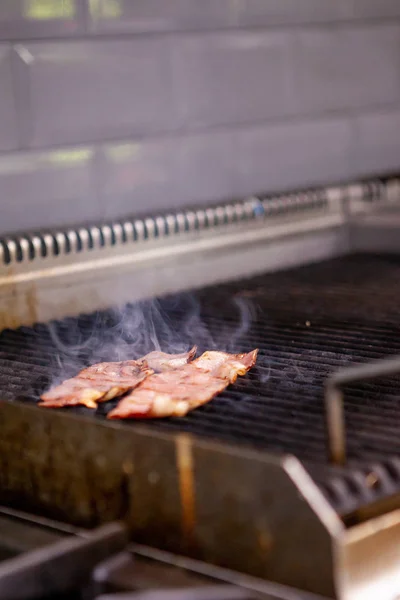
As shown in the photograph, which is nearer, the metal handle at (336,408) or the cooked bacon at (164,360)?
the metal handle at (336,408)

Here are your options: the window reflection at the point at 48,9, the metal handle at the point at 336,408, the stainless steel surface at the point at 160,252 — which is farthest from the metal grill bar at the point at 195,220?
the metal handle at the point at 336,408

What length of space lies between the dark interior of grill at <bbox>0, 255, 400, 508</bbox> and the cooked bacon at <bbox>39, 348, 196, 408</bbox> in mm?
30

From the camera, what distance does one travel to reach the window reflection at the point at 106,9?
233 centimetres

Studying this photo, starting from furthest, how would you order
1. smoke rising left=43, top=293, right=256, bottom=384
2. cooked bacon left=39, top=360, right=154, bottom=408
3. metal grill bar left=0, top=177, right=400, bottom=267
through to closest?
1. metal grill bar left=0, top=177, right=400, bottom=267
2. smoke rising left=43, top=293, right=256, bottom=384
3. cooked bacon left=39, top=360, right=154, bottom=408

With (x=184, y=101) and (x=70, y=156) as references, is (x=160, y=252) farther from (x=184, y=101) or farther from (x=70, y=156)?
(x=184, y=101)

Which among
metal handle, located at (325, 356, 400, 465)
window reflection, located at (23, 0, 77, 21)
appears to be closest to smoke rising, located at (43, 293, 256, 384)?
metal handle, located at (325, 356, 400, 465)

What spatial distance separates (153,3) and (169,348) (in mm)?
1058

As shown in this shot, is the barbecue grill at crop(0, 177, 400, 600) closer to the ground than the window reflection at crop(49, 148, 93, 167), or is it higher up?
closer to the ground

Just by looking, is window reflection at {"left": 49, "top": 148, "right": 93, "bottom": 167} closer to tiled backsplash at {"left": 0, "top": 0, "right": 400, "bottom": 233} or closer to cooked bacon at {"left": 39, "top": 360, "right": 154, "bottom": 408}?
tiled backsplash at {"left": 0, "top": 0, "right": 400, "bottom": 233}

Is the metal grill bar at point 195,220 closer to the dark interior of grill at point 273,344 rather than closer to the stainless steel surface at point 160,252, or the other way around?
the stainless steel surface at point 160,252

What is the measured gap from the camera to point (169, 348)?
183 centimetres

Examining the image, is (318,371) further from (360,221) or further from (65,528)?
(360,221)

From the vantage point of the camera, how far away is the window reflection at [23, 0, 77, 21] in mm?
2178

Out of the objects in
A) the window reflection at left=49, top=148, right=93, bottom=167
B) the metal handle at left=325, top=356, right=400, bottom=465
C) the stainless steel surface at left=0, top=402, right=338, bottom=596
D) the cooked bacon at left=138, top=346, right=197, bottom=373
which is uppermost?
the window reflection at left=49, top=148, right=93, bottom=167
